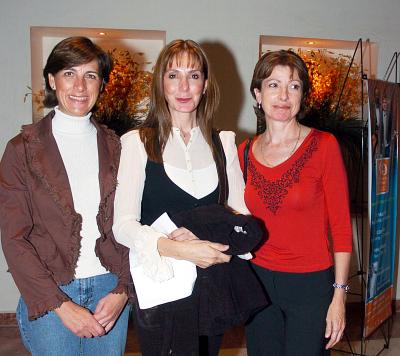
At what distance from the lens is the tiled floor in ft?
9.74

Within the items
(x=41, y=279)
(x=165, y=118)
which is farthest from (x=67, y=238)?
(x=165, y=118)

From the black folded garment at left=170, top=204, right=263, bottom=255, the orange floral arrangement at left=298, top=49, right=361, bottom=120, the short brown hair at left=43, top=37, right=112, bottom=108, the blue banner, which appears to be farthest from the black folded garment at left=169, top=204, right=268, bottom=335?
the orange floral arrangement at left=298, top=49, right=361, bottom=120

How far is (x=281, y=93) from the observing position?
1.68 metres

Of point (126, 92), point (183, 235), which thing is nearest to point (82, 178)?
point (183, 235)

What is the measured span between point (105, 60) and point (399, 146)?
7.39 feet

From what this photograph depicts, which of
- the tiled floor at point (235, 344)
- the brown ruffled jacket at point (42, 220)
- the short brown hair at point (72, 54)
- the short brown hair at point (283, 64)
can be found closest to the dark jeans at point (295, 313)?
the brown ruffled jacket at point (42, 220)

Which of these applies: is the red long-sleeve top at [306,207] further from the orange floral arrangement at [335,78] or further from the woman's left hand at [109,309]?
the orange floral arrangement at [335,78]

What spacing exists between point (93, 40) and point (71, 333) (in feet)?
7.85

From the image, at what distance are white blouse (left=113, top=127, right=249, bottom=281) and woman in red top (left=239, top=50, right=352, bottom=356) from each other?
177 millimetres

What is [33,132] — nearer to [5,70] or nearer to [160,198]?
[160,198]

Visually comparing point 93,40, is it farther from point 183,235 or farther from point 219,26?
point 183,235

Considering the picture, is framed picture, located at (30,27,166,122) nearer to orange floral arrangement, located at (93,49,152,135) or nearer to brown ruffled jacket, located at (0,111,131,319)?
orange floral arrangement, located at (93,49,152,135)

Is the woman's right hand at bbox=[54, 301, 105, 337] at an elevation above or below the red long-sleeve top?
below

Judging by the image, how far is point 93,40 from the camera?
327 cm
